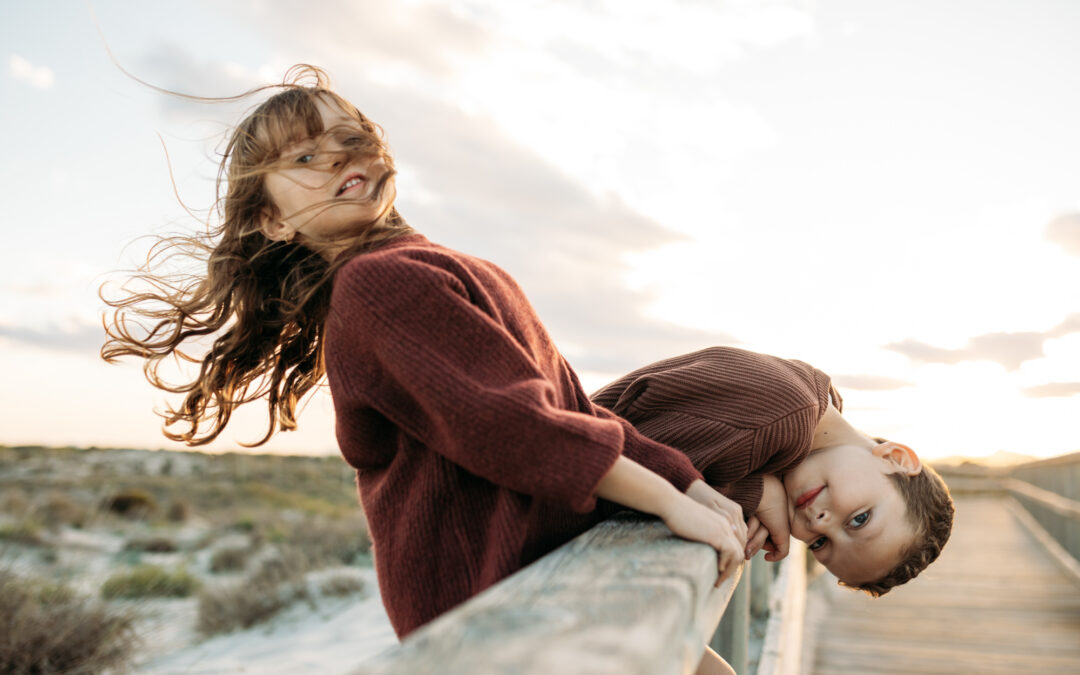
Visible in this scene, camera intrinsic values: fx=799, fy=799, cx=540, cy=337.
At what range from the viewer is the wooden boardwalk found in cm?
484

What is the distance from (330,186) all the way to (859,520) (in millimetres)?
1549

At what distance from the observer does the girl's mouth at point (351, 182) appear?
1.66 meters

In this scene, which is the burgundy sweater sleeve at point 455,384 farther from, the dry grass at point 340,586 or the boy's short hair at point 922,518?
the dry grass at point 340,586

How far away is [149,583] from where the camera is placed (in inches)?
359

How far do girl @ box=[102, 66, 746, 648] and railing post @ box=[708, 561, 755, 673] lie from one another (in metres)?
1.24

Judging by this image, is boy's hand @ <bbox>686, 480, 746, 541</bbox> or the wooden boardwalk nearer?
boy's hand @ <bbox>686, 480, 746, 541</bbox>

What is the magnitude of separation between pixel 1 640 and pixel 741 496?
5.26 metres

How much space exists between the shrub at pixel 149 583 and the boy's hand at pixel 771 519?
8.13m

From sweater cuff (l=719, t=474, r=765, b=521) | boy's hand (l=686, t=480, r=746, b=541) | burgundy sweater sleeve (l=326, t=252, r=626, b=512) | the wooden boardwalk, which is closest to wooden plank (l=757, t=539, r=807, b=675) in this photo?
the wooden boardwalk

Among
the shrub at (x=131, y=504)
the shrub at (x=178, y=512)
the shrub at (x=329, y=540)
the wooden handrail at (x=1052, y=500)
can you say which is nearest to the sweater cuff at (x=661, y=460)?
the wooden handrail at (x=1052, y=500)

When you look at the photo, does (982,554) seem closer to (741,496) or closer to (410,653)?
(741,496)

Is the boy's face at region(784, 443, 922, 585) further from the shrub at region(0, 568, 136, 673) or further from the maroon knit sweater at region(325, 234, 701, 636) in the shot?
the shrub at region(0, 568, 136, 673)

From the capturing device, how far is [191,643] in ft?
25.5

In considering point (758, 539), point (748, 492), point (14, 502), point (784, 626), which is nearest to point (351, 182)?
point (748, 492)
